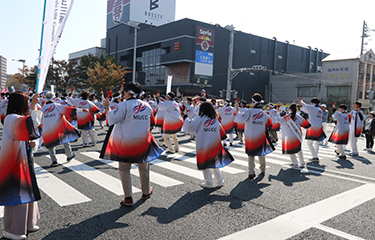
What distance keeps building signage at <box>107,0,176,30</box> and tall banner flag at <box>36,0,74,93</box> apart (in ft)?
167

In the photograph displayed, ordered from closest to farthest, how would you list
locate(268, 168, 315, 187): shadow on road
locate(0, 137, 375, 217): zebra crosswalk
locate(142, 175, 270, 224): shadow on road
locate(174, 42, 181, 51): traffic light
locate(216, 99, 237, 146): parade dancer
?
locate(142, 175, 270, 224): shadow on road → locate(0, 137, 375, 217): zebra crosswalk → locate(268, 168, 315, 187): shadow on road → locate(216, 99, 237, 146): parade dancer → locate(174, 42, 181, 51): traffic light

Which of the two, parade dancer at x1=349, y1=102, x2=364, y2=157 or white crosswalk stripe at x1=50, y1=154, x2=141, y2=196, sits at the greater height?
parade dancer at x1=349, y1=102, x2=364, y2=157

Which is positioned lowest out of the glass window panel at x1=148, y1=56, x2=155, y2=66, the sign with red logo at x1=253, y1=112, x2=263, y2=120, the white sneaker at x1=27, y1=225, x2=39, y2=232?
the white sneaker at x1=27, y1=225, x2=39, y2=232

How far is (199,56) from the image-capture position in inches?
1674

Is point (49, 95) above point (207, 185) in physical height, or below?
above

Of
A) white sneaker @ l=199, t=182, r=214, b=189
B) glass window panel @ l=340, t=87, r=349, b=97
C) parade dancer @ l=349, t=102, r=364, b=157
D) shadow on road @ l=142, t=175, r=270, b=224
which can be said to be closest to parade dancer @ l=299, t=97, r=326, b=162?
parade dancer @ l=349, t=102, r=364, b=157

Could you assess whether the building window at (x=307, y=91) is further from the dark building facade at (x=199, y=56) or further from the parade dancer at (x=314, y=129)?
the parade dancer at (x=314, y=129)

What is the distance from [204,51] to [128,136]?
131 ft

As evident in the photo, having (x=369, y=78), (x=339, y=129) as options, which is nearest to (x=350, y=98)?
(x=369, y=78)

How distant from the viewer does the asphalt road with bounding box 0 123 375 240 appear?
3.80 meters

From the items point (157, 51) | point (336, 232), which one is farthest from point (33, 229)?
point (157, 51)

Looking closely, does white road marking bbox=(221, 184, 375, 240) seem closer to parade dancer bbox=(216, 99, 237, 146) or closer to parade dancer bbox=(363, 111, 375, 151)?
parade dancer bbox=(216, 99, 237, 146)

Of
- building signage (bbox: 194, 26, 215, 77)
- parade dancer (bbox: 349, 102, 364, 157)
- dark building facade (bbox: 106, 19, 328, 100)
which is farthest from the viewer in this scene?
building signage (bbox: 194, 26, 215, 77)

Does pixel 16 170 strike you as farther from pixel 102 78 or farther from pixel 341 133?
pixel 102 78
